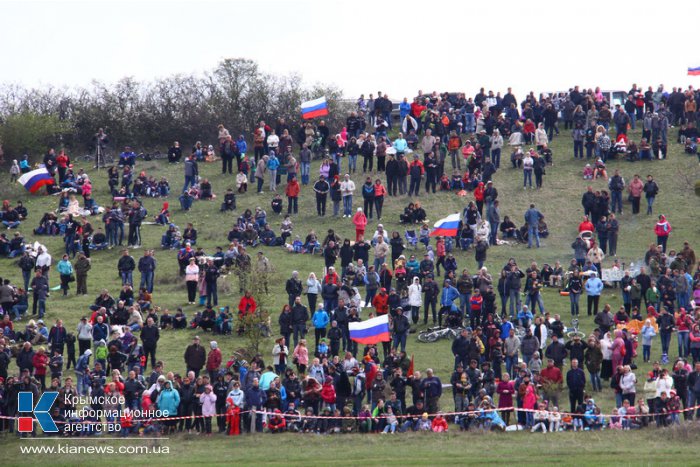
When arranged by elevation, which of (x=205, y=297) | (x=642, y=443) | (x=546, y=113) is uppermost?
(x=546, y=113)

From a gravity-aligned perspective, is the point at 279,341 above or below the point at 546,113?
below

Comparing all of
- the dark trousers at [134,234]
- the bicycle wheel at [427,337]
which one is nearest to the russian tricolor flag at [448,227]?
the bicycle wheel at [427,337]

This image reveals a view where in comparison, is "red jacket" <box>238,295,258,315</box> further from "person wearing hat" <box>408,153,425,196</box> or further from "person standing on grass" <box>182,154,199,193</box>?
"person standing on grass" <box>182,154,199,193</box>

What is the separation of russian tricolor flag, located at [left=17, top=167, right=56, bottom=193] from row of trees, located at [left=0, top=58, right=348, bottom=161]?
35.8ft

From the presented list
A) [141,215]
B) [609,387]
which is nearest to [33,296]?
[141,215]

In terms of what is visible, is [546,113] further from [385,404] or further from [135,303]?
[385,404]

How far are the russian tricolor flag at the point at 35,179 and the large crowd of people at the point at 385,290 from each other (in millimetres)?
1330

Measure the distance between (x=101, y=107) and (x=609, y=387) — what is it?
127 ft

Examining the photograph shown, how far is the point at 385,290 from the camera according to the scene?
37969 millimetres

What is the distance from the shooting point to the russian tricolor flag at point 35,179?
51.6 metres

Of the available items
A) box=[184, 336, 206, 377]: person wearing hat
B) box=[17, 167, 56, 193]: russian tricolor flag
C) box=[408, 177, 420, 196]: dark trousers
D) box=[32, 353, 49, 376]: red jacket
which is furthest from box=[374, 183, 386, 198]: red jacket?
box=[32, 353, 49, 376]: red jacket

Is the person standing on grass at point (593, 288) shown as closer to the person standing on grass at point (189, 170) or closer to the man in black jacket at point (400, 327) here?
the man in black jacket at point (400, 327)

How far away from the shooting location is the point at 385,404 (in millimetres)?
30562

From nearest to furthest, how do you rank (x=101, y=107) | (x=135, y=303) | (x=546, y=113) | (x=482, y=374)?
(x=482, y=374) < (x=135, y=303) < (x=546, y=113) < (x=101, y=107)
